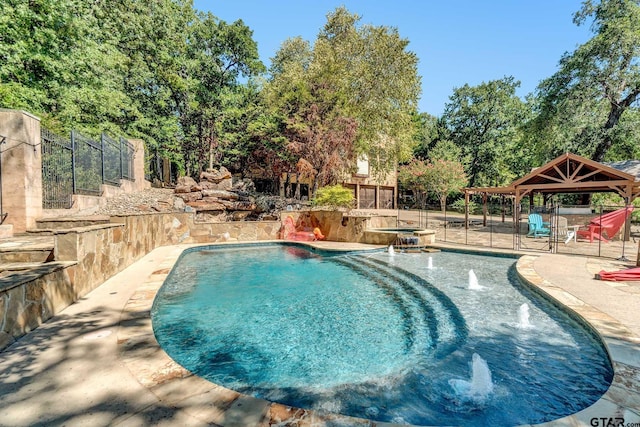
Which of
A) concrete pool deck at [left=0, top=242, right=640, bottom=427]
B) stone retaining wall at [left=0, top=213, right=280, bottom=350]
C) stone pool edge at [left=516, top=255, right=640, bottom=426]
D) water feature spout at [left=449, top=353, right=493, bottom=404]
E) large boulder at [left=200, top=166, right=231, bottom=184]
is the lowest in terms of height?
water feature spout at [left=449, top=353, right=493, bottom=404]

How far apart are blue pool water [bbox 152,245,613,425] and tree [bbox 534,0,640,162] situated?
19.0 meters

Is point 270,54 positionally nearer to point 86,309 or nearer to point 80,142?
point 80,142

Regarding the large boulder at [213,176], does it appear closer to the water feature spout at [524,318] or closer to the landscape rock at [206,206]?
the landscape rock at [206,206]

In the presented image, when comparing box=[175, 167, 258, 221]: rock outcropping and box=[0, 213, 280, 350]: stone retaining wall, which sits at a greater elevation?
box=[175, 167, 258, 221]: rock outcropping

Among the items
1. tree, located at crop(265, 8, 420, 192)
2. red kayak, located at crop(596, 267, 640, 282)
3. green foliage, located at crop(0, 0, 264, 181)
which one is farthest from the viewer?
tree, located at crop(265, 8, 420, 192)

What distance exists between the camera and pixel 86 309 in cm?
420

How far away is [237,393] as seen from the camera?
2.36m

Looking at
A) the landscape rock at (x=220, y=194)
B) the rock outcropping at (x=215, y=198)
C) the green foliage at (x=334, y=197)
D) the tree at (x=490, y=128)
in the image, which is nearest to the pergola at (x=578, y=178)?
the green foliage at (x=334, y=197)

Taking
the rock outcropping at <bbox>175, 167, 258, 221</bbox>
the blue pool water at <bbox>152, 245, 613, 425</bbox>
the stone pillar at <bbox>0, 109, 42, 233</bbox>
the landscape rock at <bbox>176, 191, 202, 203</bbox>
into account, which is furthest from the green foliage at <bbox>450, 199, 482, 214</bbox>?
the stone pillar at <bbox>0, 109, 42, 233</bbox>

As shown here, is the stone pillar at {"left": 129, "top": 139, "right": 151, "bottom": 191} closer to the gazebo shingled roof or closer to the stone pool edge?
the stone pool edge

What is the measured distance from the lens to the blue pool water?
2982 millimetres

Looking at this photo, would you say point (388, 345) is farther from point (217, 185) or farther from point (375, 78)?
point (375, 78)

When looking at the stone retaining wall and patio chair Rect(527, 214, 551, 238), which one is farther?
patio chair Rect(527, 214, 551, 238)

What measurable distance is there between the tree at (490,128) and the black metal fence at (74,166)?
3306 centimetres
